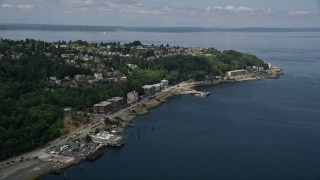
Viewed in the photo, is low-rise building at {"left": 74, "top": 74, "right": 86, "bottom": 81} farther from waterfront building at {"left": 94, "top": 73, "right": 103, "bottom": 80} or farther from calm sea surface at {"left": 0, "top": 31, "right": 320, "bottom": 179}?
calm sea surface at {"left": 0, "top": 31, "right": 320, "bottom": 179}

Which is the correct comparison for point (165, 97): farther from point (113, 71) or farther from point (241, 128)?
point (241, 128)

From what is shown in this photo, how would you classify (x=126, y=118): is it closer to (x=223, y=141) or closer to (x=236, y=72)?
(x=223, y=141)

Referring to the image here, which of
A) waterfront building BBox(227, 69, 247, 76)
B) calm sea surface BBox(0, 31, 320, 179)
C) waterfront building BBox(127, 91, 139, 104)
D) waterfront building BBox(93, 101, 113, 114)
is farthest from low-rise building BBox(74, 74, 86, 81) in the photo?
waterfront building BBox(227, 69, 247, 76)

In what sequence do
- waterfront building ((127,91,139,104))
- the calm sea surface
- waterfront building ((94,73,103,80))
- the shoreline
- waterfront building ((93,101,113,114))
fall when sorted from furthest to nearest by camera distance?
waterfront building ((94,73,103,80))
waterfront building ((127,91,139,104))
waterfront building ((93,101,113,114))
the calm sea surface
the shoreline

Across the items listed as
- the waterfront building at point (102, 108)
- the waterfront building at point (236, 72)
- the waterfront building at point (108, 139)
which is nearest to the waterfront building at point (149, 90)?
the waterfront building at point (102, 108)

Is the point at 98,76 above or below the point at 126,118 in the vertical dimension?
above

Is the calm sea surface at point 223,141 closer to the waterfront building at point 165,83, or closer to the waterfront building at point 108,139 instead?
the waterfront building at point 108,139

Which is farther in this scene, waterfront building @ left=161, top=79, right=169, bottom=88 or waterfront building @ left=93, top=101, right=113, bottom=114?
waterfront building @ left=161, top=79, right=169, bottom=88

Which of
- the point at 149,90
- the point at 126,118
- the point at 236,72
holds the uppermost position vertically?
the point at 236,72

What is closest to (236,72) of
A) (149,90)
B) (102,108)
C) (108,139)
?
(149,90)
